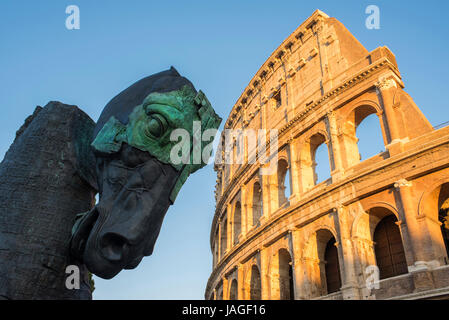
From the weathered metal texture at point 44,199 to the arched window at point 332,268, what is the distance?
13597 mm

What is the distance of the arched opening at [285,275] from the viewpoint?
15203 mm

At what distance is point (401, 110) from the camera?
12.9 m

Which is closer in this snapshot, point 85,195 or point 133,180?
point 133,180

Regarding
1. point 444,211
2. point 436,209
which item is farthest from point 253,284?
point 436,209

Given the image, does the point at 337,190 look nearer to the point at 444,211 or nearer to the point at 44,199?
the point at 444,211

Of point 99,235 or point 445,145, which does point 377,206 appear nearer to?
point 445,145

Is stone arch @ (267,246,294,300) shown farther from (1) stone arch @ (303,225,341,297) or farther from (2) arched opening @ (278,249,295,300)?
(1) stone arch @ (303,225,341,297)

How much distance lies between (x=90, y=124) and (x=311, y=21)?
19.3 m

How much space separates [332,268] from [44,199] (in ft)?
46.1

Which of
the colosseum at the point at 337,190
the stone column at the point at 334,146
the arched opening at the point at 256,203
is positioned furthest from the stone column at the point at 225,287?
the stone column at the point at 334,146

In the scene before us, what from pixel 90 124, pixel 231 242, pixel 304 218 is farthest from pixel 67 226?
pixel 231 242

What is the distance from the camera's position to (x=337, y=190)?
13.0m

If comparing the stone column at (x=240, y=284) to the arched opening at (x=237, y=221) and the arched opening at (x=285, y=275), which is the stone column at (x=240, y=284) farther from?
the arched opening at (x=237, y=221)
